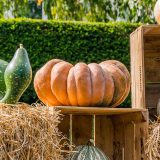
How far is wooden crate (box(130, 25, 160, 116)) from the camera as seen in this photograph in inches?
Answer: 120

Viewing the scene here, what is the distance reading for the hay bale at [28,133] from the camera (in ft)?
7.93

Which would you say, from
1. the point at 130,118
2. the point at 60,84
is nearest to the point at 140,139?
the point at 130,118

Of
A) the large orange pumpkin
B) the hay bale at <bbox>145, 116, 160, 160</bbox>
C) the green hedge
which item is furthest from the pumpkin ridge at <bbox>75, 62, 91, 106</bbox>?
the green hedge

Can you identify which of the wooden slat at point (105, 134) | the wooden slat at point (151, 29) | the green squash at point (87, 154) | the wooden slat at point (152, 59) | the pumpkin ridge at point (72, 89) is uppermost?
the wooden slat at point (151, 29)

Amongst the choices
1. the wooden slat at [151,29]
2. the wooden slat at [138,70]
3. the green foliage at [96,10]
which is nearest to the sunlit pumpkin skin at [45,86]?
the wooden slat at [138,70]

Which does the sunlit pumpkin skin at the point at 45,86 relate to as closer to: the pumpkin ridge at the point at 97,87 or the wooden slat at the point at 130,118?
the pumpkin ridge at the point at 97,87

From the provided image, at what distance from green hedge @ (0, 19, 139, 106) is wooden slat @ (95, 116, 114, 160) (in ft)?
7.88

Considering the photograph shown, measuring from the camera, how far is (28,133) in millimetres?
2475

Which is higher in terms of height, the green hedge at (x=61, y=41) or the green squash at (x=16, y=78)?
the green hedge at (x=61, y=41)

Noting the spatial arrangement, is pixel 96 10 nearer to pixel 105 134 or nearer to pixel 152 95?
pixel 152 95

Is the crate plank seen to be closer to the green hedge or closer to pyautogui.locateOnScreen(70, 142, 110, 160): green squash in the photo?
pyautogui.locateOnScreen(70, 142, 110, 160): green squash

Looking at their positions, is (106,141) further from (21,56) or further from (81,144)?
(21,56)

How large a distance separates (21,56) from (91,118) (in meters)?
0.80

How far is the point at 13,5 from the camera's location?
8914 millimetres
